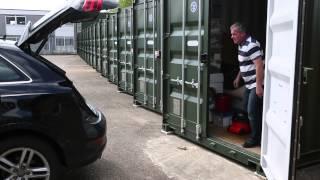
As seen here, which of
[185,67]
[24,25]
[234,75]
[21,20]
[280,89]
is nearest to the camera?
[280,89]

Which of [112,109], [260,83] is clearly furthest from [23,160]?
[112,109]

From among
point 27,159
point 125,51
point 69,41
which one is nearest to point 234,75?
point 27,159

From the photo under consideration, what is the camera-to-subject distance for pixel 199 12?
625cm

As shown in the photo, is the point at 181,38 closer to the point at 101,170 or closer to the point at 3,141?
the point at 101,170

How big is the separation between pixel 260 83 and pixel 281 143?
160 centimetres

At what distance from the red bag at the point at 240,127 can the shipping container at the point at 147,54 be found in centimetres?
255

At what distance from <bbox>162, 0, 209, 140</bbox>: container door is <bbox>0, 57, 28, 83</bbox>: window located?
277 centimetres

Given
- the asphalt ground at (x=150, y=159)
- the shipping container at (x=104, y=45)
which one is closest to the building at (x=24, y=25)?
the shipping container at (x=104, y=45)

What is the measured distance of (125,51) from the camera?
39.3 feet

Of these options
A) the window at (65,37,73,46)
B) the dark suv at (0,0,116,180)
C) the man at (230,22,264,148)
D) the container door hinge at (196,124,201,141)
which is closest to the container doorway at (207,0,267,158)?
the container door hinge at (196,124,201,141)

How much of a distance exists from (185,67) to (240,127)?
127cm

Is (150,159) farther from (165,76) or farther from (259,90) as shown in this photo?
(165,76)

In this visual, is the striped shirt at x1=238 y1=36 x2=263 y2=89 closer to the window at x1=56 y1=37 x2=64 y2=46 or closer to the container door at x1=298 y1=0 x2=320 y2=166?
the container door at x1=298 y1=0 x2=320 y2=166

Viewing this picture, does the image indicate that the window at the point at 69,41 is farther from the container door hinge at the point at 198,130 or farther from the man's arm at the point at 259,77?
the man's arm at the point at 259,77
